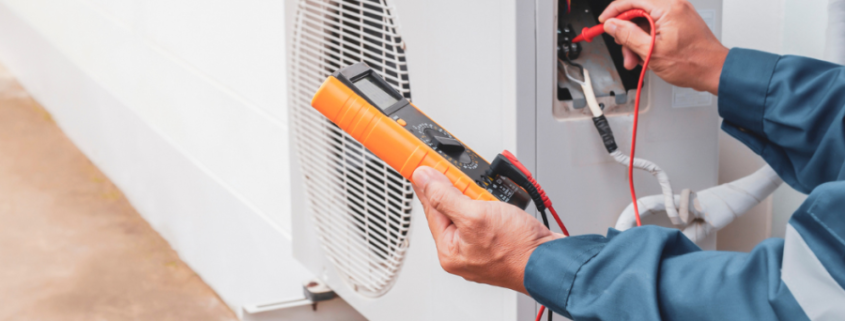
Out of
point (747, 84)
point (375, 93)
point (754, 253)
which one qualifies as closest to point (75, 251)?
point (375, 93)

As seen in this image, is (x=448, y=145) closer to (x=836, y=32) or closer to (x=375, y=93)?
(x=375, y=93)

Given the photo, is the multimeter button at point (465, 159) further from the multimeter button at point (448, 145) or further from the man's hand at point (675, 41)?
the man's hand at point (675, 41)

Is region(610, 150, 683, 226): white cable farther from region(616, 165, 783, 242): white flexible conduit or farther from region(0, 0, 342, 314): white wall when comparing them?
region(0, 0, 342, 314): white wall

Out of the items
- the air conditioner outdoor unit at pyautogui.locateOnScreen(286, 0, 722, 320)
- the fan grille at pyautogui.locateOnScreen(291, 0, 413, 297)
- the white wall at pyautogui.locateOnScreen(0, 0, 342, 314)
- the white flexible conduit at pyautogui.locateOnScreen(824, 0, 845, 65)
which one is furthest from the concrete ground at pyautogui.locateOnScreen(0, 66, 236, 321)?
the white flexible conduit at pyautogui.locateOnScreen(824, 0, 845, 65)

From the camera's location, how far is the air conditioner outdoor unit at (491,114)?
89cm

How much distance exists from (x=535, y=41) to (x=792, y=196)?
616mm

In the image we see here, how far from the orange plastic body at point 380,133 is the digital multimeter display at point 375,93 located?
0.04 ft

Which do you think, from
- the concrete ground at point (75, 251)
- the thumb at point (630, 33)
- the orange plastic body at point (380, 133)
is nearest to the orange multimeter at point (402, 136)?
the orange plastic body at point (380, 133)

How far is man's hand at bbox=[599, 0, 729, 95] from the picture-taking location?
2.93 feet

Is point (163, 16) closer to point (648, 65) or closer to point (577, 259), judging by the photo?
point (648, 65)

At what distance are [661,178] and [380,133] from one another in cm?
42

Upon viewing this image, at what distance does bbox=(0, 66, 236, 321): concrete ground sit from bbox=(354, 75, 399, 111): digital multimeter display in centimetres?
161

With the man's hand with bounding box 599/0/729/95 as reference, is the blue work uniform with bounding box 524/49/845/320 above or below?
below

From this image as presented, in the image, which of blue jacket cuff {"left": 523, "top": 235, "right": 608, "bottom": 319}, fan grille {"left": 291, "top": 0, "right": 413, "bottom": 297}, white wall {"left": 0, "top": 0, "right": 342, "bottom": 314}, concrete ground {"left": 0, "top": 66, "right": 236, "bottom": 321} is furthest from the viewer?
concrete ground {"left": 0, "top": 66, "right": 236, "bottom": 321}
